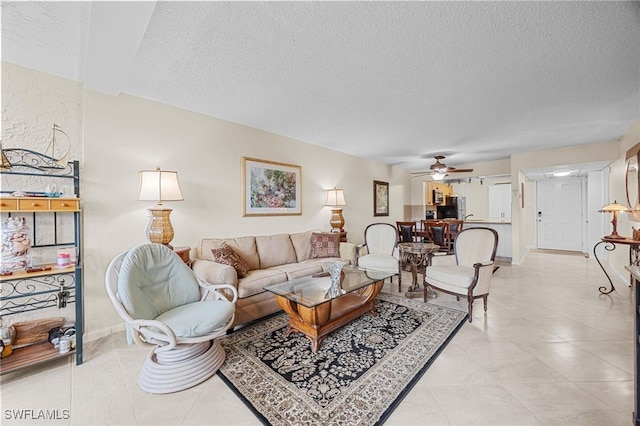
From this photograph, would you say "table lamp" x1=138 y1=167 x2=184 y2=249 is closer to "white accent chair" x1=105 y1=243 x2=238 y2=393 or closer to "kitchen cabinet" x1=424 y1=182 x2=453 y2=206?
"white accent chair" x1=105 y1=243 x2=238 y2=393

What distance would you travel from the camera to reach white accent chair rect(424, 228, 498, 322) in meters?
2.95

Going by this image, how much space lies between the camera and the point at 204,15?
166 centimetres

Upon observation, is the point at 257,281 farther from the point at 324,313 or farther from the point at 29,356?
the point at 29,356

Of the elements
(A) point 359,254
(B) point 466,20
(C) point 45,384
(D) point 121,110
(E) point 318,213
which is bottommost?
Result: (C) point 45,384

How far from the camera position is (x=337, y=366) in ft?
6.69

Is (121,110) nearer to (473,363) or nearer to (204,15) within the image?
(204,15)

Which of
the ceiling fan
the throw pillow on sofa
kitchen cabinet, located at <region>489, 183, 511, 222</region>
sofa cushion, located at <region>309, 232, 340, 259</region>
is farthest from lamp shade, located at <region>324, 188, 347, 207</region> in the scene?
kitchen cabinet, located at <region>489, 183, 511, 222</region>

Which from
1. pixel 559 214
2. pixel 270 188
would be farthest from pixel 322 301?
pixel 559 214

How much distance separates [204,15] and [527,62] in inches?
99.5

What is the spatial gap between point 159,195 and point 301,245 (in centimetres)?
210

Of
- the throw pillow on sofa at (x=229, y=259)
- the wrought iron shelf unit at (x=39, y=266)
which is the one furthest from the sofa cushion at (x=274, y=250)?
the wrought iron shelf unit at (x=39, y=266)

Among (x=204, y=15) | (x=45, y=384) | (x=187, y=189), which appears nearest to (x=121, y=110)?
(x=187, y=189)

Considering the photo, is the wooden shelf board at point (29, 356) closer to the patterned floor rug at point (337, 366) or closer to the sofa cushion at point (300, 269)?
the patterned floor rug at point (337, 366)

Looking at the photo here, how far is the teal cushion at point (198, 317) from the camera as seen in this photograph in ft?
5.97
